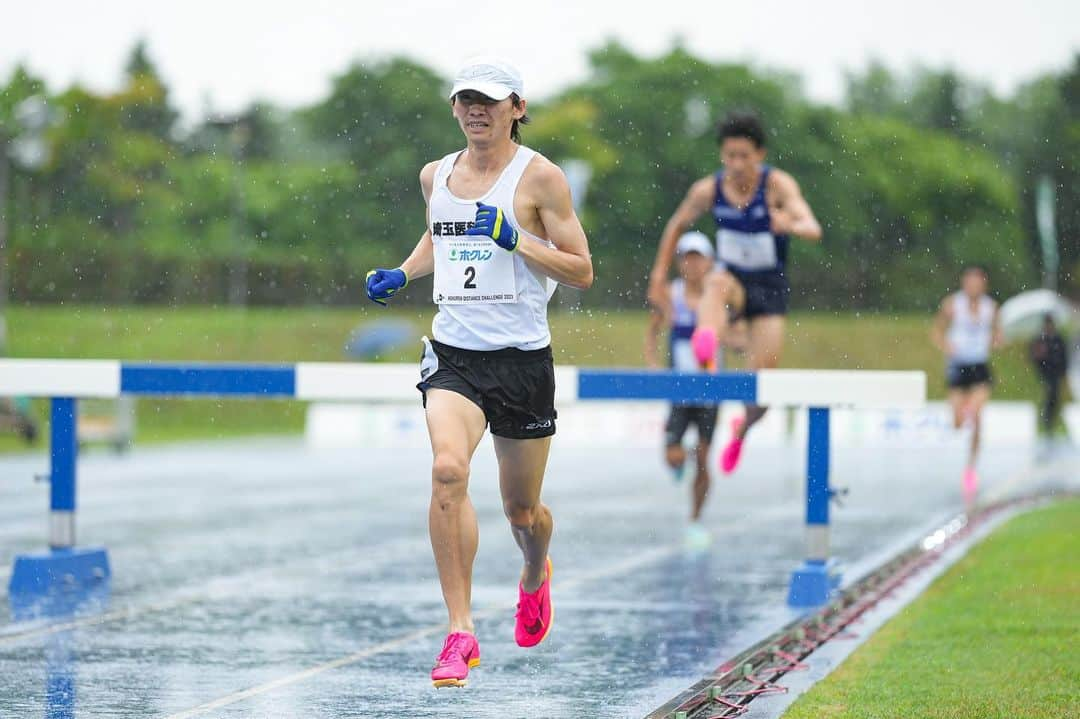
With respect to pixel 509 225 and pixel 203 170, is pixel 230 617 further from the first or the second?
pixel 203 170

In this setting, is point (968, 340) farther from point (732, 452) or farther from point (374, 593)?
point (374, 593)

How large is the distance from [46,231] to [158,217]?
10.9m

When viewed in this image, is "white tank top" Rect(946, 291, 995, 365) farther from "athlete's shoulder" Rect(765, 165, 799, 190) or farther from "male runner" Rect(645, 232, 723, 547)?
"athlete's shoulder" Rect(765, 165, 799, 190)

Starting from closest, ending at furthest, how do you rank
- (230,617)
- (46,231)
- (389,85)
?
(230,617)
(389,85)
(46,231)

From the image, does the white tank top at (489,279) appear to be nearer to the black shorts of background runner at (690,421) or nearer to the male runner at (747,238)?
the male runner at (747,238)

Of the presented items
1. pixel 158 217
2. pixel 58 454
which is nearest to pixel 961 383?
pixel 58 454

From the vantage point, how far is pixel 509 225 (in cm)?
664

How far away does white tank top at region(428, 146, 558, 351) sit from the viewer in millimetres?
6891

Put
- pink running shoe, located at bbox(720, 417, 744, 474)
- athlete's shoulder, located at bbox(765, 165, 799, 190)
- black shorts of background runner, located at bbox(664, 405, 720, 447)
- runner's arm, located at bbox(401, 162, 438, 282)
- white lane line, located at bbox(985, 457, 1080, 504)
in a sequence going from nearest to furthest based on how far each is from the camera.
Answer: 1. runner's arm, located at bbox(401, 162, 438, 282)
2. athlete's shoulder, located at bbox(765, 165, 799, 190)
3. pink running shoe, located at bbox(720, 417, 744, 474)
4. black shorts of background runner, located at bbox(664, 405, 720, 447)
5. white lane line, located at bbox(985, 457, 1080, 504)

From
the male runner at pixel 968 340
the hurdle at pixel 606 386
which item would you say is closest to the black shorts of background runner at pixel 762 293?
the hurdle at pixel 606 386

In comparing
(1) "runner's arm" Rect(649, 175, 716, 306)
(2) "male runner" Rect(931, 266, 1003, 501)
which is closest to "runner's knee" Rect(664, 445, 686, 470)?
(1) "runner's arm" Rect(649, 175, 716, 306)

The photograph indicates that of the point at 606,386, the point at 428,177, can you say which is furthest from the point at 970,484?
the point at 428,177

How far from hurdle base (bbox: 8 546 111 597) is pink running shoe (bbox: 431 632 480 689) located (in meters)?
4.53

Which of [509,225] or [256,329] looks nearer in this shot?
[509,225]
